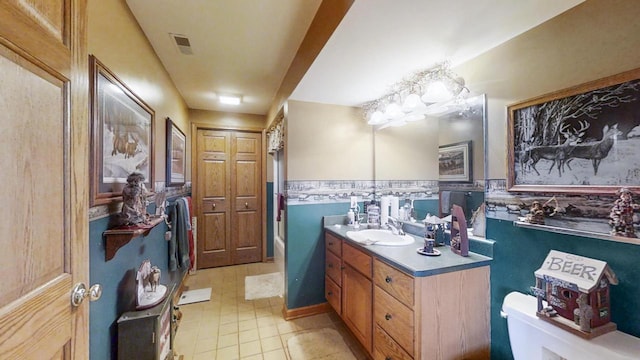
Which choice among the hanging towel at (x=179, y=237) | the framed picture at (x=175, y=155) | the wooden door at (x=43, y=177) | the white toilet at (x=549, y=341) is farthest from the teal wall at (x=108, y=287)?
the white toilet at (x=549, y=341)

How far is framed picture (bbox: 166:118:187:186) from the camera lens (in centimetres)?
243

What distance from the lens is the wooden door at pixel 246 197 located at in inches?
150

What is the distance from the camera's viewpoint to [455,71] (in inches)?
68.0

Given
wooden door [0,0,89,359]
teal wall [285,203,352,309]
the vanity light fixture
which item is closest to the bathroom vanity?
teal wall [285,203,352,309]

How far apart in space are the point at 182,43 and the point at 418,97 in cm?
189

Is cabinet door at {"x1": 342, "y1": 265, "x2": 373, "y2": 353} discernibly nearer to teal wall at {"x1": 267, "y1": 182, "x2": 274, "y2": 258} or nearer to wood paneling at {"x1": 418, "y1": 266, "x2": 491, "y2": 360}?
wood paneling at {"x1": 418, "y1": 266, "x2": 491, "y2": 360}

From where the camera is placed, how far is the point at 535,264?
4.12ft

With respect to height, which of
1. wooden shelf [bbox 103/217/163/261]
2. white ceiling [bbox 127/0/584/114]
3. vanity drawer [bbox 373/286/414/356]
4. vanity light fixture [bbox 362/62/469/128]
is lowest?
vanity drawer [bbox 373/286/414/356]

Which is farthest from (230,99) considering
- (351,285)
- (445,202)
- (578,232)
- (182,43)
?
(578,232)

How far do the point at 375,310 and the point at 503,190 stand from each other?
3.60 ft

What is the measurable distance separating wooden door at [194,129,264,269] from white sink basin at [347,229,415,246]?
87.7 inches

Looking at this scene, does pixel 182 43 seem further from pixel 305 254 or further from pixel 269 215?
pixel 269 215

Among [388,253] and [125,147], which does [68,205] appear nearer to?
[125,147]

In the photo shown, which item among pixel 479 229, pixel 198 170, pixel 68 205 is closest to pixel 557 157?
pixel 479 229
